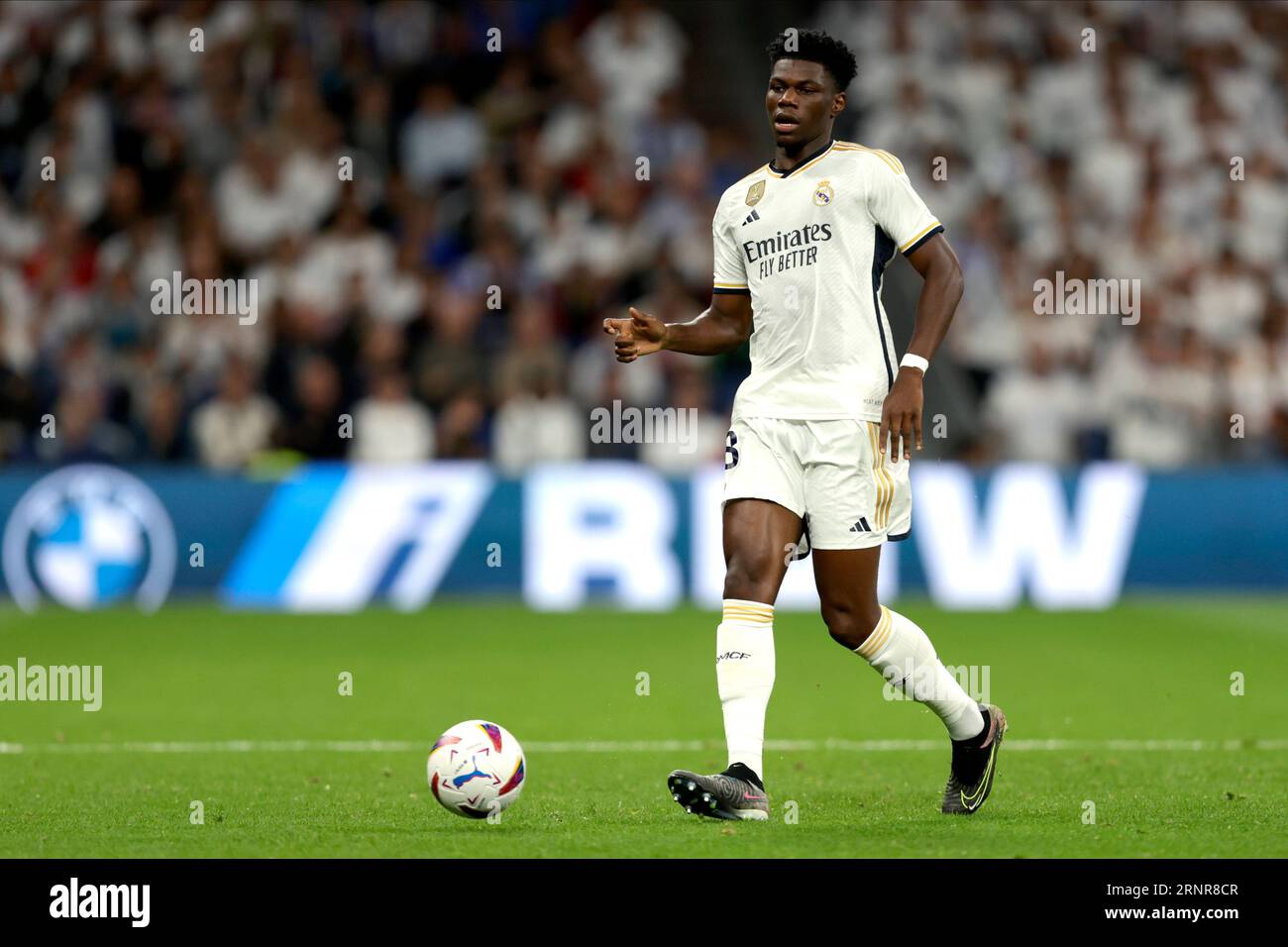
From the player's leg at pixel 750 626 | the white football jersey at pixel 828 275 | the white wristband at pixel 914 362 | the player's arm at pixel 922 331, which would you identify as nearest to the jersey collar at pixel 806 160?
the white football jersey at pixel 828 275

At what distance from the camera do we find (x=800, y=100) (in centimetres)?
701

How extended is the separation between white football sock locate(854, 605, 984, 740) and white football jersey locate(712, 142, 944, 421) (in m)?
0.73

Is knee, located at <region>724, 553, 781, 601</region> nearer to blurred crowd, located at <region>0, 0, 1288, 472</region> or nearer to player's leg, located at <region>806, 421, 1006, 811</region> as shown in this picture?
player's leg, located at <region>806, 421, 1006, 811</region>

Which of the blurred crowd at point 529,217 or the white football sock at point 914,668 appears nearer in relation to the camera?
the white football sock at point 914,668

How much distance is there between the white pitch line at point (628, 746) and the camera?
910 cm

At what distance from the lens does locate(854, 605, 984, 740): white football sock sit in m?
7.00

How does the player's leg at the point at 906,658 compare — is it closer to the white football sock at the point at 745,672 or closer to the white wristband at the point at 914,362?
the white football sock at the point at 745,672

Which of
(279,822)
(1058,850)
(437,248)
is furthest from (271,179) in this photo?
(1058,850)

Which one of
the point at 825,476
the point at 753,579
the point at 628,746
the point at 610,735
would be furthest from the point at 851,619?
the point at 610,735

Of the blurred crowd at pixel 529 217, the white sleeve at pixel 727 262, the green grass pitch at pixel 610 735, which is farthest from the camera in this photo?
the blurred crowd at pixel 529 217

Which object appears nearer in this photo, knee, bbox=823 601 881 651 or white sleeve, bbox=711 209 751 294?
knee, bbox=823 601 881 651

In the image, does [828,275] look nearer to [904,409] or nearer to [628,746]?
[904,409]

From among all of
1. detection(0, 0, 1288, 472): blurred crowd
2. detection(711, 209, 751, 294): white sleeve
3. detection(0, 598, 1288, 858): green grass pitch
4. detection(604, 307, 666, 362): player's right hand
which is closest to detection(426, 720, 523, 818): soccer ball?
detection(0, 598, 1288, 858): green grass pitch

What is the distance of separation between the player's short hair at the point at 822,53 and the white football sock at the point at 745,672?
1.81 meters
